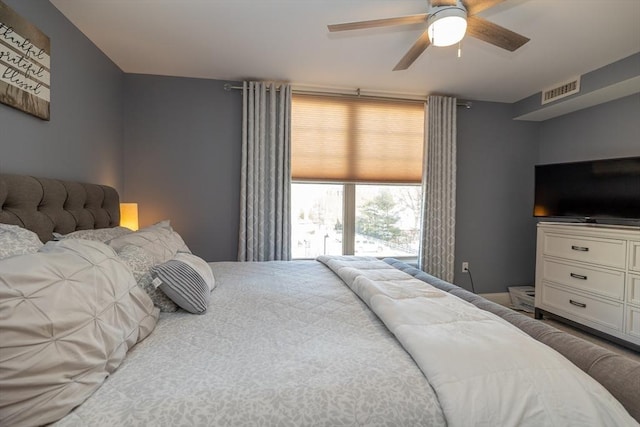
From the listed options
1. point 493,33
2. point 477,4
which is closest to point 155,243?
point 477,4

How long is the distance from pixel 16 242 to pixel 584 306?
382 centimetres

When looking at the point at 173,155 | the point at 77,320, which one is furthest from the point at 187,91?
the point at 77,320

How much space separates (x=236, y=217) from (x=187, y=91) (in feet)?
4.30

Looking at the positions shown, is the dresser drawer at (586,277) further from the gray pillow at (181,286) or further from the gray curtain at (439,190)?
the gray pillow at (181,286)

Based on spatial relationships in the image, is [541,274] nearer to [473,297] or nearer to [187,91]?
[473,297]

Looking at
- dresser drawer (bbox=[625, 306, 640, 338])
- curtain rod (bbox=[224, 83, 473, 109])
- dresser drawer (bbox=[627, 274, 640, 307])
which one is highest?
curtain rod (bbox=[224, 83, 473, 109])

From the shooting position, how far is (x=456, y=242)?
3.54m

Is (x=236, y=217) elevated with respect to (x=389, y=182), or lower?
lower

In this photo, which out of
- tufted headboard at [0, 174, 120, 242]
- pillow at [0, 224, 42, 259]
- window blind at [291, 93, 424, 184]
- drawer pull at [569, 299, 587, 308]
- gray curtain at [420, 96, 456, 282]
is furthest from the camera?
gray curtain at [420, 96, 456, 282]

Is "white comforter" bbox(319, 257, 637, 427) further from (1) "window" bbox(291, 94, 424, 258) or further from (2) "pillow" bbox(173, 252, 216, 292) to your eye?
(1) "window" bbox(291, 94, 424, 258)

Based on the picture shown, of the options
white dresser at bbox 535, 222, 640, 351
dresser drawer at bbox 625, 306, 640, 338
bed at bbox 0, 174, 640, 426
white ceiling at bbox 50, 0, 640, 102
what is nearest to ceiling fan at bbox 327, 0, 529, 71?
white ceiling at bbox 50, 0, 640, 102

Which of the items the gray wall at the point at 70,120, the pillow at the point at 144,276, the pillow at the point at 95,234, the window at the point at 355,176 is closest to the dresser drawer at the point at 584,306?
the window at the point at 355,176

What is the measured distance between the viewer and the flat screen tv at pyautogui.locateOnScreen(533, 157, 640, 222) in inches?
101

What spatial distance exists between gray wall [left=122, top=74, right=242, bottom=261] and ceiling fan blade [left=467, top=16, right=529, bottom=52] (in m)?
2.17
